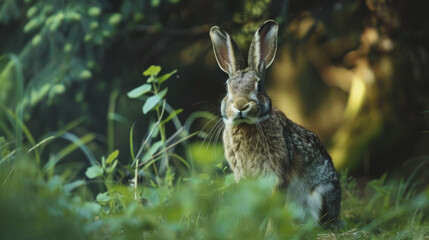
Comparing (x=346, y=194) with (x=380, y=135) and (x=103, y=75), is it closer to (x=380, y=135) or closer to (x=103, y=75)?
(x=380, y=135)

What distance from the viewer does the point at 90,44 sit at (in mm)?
5625

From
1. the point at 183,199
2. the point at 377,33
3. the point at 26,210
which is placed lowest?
the point at 377,33

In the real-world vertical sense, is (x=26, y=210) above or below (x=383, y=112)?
above

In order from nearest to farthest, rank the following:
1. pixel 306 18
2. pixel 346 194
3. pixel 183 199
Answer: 1. pixel 183 199
2. pixel 346 194
3. pixel 306 18

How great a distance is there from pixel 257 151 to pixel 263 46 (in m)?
0.72

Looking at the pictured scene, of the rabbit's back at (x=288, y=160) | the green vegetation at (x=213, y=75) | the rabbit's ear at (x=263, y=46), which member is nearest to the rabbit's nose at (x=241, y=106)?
the rabbit's back at (x=288, y=160)

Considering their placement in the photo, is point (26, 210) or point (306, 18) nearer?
point (26, 210)

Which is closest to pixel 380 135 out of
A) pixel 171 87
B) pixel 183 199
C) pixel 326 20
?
pixel 326 20

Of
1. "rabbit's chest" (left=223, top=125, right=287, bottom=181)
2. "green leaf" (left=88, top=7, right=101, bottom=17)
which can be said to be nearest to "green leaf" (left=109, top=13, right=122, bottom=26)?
"green leaf" (left=88, top=7, right=101, bottom=17)

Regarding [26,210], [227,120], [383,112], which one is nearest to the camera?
[26,210]

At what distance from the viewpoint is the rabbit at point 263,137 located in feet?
12.0

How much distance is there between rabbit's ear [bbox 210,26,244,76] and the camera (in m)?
3.87

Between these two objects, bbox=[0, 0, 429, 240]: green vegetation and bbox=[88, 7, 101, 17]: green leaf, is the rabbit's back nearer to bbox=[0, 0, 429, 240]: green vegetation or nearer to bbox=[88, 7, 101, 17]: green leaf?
bbox=[0, 0, 429, 240]: green vegetation

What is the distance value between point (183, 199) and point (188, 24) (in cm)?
468
